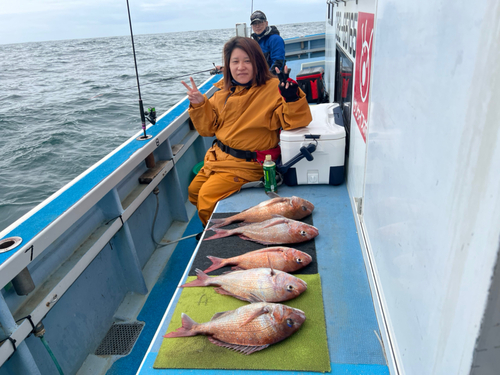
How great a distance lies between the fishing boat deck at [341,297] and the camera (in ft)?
5.13

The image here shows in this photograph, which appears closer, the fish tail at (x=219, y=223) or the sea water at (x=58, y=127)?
the fish tail at (x=219, y=223)

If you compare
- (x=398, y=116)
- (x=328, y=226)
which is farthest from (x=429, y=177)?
(x=328, y=226)

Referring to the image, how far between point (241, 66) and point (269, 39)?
113 inches

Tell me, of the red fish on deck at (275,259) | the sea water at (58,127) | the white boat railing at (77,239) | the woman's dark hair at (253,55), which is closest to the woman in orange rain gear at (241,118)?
the woman's dark hair at (253,55)

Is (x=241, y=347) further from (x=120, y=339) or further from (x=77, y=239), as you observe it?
→ (x=77, y=239)

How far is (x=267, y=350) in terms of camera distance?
1.61 meters

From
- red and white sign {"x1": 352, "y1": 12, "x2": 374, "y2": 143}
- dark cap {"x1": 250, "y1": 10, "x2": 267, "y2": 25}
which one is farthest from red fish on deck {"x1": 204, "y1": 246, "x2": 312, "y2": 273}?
dark cap {"x1": 250, "y1": 10, "x2": 267, "y2": 25}

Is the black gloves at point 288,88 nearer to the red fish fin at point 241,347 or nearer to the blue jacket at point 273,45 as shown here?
the red fish fin at point 241,347

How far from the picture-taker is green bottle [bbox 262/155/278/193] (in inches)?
113

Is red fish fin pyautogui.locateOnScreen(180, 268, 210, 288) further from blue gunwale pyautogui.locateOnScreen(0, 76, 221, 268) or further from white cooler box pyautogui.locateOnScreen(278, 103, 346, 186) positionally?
white cooler box pyautogui.locateOnScreen(278, 103, 346, 186)

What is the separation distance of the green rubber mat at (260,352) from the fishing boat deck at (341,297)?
0.03m

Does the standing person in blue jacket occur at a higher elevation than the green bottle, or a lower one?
higher

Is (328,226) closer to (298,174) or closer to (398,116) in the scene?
(298,174)

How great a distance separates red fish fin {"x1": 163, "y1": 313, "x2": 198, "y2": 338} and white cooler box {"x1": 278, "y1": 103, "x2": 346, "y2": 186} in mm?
1647
